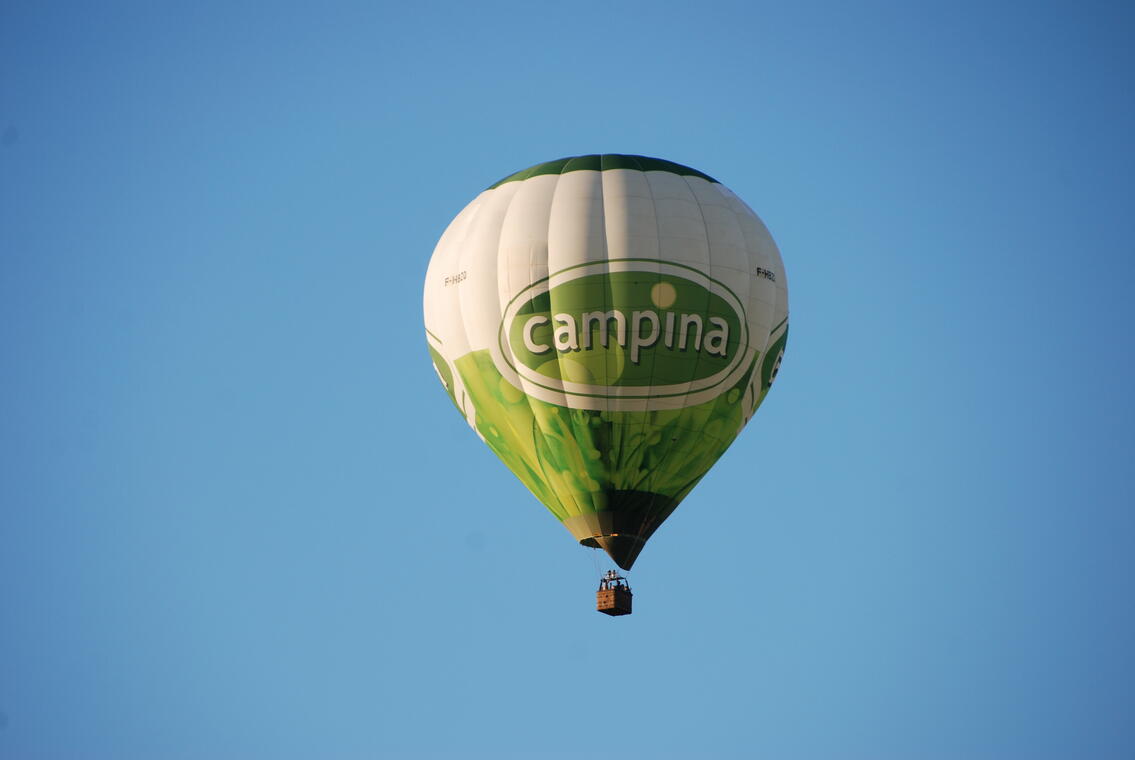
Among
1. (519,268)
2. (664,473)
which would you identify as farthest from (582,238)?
(664,473)

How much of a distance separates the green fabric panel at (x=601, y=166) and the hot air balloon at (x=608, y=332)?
4cm

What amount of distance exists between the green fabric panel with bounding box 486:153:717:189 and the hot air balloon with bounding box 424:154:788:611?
0.04m

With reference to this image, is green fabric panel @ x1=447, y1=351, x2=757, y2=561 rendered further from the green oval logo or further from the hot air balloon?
the green oval logo

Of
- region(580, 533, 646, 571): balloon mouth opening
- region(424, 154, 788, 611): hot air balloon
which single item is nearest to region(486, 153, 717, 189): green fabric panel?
region(424, 154, 788, 611): hot air balloon

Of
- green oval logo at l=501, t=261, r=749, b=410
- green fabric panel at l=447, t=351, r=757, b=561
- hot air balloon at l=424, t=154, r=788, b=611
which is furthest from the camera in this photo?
green fabric panel at l=447, t=351, r=757, b=561

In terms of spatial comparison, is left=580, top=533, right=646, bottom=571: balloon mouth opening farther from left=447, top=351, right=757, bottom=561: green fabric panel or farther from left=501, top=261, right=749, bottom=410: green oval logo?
left=501, top=261, right=749, bottom=410: green oval logo

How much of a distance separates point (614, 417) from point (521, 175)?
4.99m

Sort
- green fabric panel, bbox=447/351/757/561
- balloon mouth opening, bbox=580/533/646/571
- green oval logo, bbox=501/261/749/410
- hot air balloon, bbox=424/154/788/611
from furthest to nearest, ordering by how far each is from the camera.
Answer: balloon mouth opening, bbox=580/533/646/571, green fabric panel, bbox=447/351/757/561, hot air balloon, bbox=424/154/788/611, green oval logo, bbox=501/261/749/410

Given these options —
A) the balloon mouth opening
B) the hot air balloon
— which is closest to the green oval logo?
the hot air balloon

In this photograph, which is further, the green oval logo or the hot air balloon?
the hot air balloon

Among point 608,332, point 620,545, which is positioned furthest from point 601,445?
point 608,332

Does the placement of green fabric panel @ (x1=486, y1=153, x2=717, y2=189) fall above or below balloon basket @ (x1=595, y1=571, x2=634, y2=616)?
above

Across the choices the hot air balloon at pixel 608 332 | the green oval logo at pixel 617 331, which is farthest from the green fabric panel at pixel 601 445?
the green oval logo at pixel 617 331

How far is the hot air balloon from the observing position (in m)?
38.8
